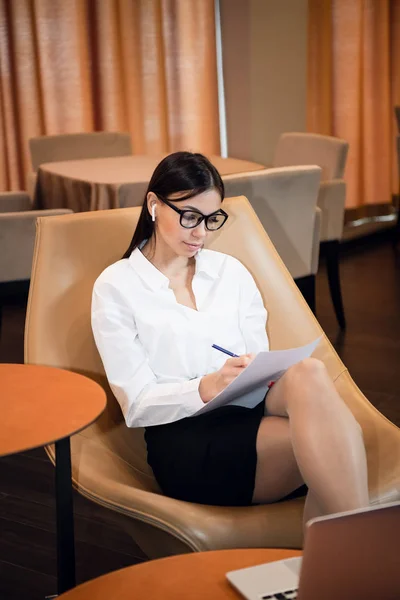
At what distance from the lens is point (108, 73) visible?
5094 mm

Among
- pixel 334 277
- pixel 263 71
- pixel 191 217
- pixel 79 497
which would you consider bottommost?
pixel 79 497

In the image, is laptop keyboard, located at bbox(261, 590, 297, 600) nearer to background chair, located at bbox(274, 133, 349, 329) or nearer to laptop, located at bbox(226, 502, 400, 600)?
laptop, located at bbox(226, 502, 400, 600)

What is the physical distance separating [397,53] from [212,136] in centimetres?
151

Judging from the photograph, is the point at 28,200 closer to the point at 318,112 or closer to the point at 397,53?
the point at 318,112

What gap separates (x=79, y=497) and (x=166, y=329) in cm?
93

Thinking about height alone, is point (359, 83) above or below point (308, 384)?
above

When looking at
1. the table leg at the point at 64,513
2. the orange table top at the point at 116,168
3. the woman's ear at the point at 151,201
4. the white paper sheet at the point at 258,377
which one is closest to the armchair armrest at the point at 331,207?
the orange table top at the point at 116,168

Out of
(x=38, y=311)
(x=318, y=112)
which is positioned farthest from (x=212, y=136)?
(x=38, y=311)

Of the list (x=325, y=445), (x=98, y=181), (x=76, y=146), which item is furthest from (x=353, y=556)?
(x=76, y=146)

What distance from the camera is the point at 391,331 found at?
4.09 metres

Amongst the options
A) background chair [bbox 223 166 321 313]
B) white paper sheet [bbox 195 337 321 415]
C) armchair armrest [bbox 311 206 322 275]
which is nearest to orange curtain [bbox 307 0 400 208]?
armchair armrest [bbox 311 206 322 275]

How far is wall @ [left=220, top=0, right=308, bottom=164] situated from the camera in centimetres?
553

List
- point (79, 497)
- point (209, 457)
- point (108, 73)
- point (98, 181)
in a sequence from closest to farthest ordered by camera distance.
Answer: point (209, 457), point (79, 497), point (98, 181), point (108, 73)

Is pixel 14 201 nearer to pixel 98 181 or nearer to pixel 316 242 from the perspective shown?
pixel 98 181
